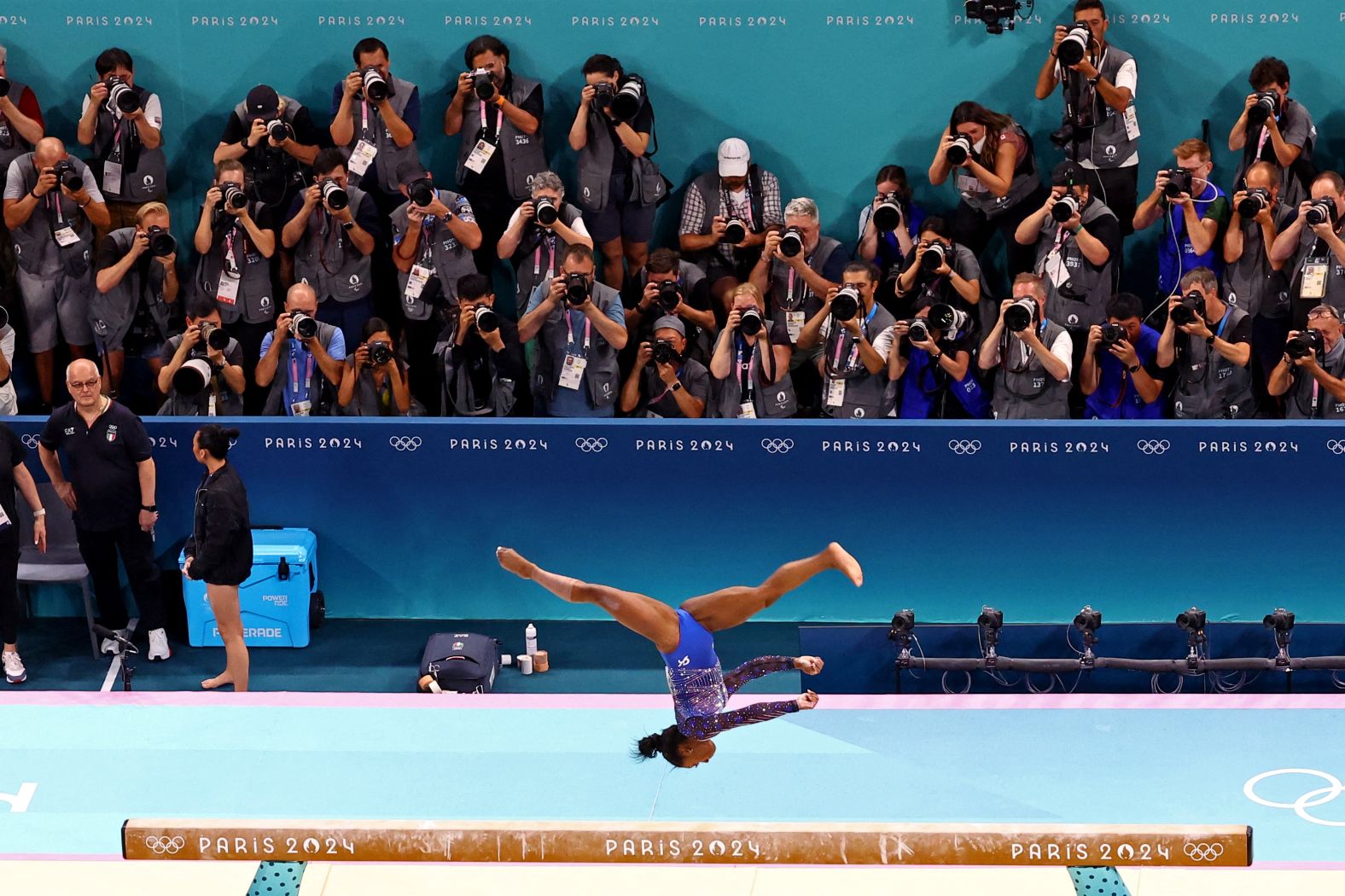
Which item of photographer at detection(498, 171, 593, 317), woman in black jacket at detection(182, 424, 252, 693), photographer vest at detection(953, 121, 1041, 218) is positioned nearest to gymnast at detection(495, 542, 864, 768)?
woman in black jacket at detection(182, 424, 252, 693)

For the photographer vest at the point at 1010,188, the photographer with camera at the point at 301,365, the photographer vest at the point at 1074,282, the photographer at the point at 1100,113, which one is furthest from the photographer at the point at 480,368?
the photographer at the point at 1100,113

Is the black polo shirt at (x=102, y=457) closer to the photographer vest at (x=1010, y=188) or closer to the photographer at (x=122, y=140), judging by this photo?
the photographer at (x=122, y=140)

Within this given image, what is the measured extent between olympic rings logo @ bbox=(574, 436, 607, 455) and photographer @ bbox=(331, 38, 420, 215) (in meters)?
2.19

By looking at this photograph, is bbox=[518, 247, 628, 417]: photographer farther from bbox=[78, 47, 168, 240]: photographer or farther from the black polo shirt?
bbox=[78, 47, 168, 240]: photographer

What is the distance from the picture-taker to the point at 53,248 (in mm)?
10930

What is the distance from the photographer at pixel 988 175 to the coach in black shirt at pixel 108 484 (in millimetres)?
4801

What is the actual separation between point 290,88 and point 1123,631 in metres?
6.14

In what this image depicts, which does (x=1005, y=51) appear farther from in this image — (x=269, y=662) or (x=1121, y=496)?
(x=269, y=662)

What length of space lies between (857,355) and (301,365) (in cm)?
314

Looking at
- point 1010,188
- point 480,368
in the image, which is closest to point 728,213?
point 1010,188

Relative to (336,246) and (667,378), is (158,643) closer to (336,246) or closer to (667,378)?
(336,246)

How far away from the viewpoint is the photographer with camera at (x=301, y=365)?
10227 mm

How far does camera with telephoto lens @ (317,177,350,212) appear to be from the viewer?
33.9ft

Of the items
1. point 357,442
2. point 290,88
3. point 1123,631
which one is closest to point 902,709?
point 1123,631
